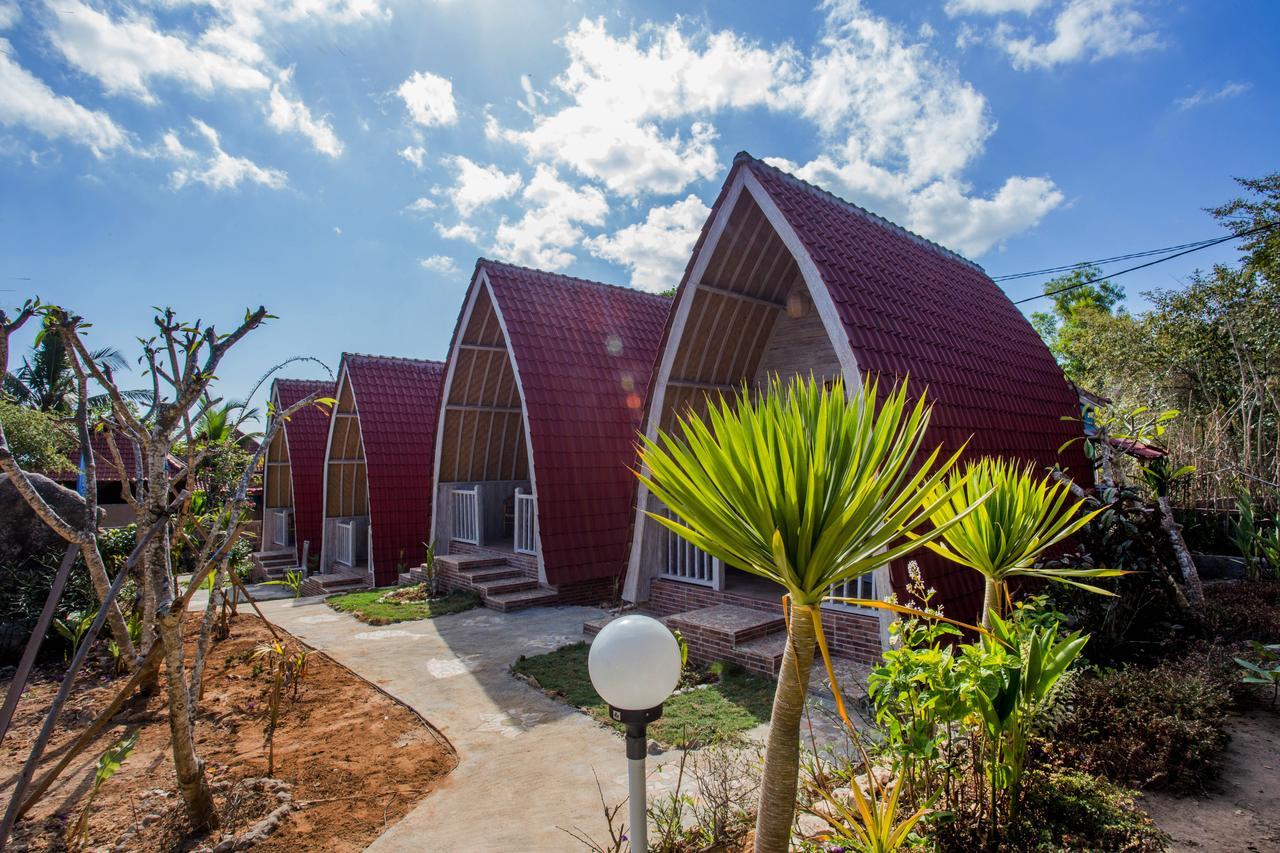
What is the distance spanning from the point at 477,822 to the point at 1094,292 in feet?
133

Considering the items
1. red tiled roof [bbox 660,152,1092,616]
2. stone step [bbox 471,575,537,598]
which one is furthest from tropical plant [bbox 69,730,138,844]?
stone step [bbox 471,575,537,598]

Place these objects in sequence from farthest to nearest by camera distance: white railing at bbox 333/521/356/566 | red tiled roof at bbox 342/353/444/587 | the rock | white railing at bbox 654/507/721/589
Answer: white railing at bbox 333/521/356/566, red tiled roof at bbox 342/353/444/587, the rock, white railing at bbox 654/507/721/589

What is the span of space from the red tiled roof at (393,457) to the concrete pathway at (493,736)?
15.1 ft

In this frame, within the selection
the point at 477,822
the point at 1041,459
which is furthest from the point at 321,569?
the point at 1041,459

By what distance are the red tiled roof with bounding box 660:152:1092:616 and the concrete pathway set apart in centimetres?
279

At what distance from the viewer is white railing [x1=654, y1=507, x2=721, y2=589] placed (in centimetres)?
775

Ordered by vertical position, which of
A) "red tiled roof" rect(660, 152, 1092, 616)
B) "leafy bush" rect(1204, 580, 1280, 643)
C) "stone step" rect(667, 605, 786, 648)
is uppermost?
"red tiled roof" rect(660, 152, 1092, 616)

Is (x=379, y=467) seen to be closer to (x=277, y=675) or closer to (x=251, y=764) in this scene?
(x=277, y=675)

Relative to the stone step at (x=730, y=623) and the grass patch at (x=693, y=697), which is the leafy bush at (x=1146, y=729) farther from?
the stone step at (x=730, y=623)

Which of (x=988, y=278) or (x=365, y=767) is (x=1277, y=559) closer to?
(x=988, y=278)

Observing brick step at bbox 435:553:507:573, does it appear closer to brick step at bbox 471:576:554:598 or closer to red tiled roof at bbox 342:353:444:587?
brick step at bbox 471:576:554:598

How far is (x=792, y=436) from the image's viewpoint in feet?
7.17

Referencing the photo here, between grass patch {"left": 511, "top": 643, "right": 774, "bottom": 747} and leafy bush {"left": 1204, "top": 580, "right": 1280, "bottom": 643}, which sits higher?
leafy bush {"left": 1204, "top": 580, "right": 1280, "bottom": 643}

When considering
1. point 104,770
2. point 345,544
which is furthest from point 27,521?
point 345,544
